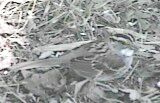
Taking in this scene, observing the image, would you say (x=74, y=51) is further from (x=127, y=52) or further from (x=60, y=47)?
(x=127, y=52)

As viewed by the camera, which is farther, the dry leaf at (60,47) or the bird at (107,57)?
the dry leaf at (60,47)

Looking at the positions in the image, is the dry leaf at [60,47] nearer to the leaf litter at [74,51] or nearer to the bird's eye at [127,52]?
the leaf litter at [74,51]

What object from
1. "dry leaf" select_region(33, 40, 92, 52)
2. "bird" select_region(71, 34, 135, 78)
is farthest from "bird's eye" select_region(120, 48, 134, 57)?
"dry leaf" select_region(33, 40, 92, 52)

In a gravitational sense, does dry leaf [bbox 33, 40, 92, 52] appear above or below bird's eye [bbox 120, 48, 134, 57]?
above

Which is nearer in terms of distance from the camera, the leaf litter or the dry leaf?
the leaf litter

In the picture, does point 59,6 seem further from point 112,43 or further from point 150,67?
point 150,67

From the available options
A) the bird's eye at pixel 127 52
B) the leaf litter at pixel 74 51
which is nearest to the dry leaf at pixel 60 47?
the leaf litter at pixel 74 51

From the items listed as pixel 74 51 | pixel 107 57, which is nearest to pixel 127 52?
pixel 107 57

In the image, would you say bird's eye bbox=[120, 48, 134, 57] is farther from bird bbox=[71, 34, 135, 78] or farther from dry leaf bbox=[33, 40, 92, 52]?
dry leaf bbox=[33, 40, 92, 52]
